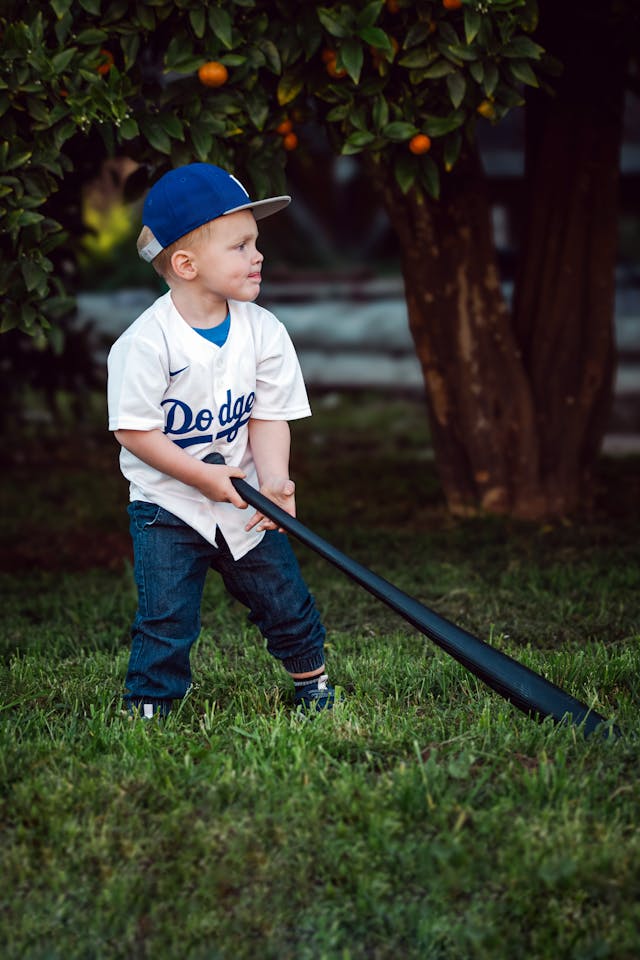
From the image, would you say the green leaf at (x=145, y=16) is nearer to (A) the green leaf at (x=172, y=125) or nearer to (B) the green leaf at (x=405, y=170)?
(A) the green leaf at (x=172, y=125)

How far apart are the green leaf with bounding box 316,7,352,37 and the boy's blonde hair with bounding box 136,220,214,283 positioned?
95cm

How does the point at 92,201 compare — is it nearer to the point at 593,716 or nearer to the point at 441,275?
the point at 441,275

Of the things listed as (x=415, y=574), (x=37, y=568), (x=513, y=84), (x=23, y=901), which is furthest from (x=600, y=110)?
(x=23, y=901)

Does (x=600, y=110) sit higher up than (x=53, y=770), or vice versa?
(x=600, y=110)

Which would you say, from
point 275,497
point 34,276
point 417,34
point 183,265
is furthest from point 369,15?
point 275,497

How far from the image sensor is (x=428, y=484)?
6.02 m

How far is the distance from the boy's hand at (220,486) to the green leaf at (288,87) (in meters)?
1.45

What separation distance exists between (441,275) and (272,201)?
2.13 m

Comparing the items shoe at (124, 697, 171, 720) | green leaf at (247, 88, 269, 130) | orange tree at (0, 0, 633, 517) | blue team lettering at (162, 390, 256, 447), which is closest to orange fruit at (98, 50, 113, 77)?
orange tree at (0, 0, 633, 517)

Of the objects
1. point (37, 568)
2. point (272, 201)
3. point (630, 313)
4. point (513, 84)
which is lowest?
point (37, 568)

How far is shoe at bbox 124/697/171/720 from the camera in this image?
2.85 meters

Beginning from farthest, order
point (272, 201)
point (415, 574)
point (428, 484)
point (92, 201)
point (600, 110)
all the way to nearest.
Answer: point (92, 201) → point (428, 484) → point (600, 110) → point (415, 574) → point (272, 201)

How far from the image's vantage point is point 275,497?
2.87m

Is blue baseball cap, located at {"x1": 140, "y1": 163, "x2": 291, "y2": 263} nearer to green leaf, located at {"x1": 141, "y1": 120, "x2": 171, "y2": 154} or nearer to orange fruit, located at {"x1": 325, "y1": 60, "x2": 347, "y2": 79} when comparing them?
green leaf, located at {"x1": 141, "y1": 120, "x2": 171, "y2": 154}
